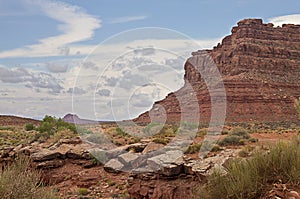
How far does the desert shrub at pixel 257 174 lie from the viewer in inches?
273

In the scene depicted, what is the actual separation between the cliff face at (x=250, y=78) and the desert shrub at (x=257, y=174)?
39523mm

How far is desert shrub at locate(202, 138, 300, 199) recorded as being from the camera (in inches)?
273

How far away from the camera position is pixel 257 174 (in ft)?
23.4

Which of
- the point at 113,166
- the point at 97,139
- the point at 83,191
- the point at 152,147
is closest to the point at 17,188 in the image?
the point at 83,191

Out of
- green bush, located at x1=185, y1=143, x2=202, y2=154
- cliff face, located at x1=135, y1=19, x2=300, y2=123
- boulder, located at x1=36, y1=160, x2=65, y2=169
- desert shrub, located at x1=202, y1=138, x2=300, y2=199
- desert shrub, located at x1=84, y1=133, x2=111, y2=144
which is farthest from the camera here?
cliff face, located at x1=135, y1=19, x2=300, y2=123

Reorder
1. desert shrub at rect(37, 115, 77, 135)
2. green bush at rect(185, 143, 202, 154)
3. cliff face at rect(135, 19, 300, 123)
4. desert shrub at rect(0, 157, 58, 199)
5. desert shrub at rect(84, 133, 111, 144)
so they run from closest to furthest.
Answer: desert shrub at rect(0, 157, 58, 199) → green bush at rect(185, 143, 202, 154) → desert shrub at rect(84, 133, 111, 144) → desert shrub at rect(37, 115, 77, 135) → cliff face at rect(135, 19, 300, 123)

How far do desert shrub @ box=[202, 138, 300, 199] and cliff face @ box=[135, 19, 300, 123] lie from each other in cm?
3952

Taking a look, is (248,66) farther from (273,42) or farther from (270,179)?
(270,179)

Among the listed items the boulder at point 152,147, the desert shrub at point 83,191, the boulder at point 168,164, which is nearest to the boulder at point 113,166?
the boulder at point 152,147

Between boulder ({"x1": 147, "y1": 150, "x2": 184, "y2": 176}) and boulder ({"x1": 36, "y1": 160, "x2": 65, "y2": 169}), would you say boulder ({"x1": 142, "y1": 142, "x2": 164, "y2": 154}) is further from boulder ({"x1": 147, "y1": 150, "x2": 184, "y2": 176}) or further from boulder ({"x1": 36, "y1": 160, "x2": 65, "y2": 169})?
boulder ({"x1": 36, "y1": 160, "x2": 65, "y2": 169})

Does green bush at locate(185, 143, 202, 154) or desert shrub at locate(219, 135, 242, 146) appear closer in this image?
green bush at locate(185, 143, 202, 154)

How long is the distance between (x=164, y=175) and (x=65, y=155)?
26.0 feet

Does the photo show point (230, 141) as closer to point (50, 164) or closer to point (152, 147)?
point (152, 147)

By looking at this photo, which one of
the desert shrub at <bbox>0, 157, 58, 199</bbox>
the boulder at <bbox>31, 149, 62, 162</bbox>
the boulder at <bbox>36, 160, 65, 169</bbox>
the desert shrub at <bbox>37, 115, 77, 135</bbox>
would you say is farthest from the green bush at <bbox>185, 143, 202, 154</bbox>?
the desert shrub at <bbox>37, 115, 77, 135</bbox>
